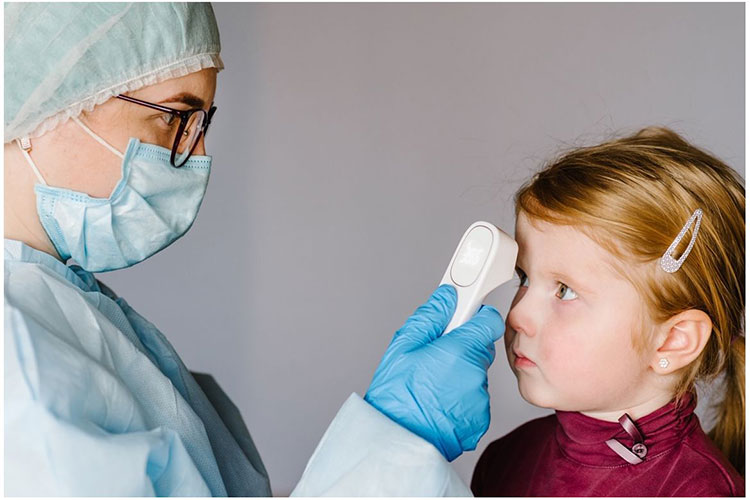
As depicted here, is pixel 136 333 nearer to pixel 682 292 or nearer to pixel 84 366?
pixel 84 366

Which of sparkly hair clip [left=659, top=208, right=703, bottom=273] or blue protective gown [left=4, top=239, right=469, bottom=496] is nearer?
blue protective gown [left=4, top=239, right=469, bottom=496]

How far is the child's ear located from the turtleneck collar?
76 mm

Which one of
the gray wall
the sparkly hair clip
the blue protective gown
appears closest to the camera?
the blue protective gown

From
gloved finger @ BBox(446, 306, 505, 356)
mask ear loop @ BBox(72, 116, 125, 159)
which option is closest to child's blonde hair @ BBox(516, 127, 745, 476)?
gloved finger @ BBox(446, 306, 505, 356)

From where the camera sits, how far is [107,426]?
0.94 m

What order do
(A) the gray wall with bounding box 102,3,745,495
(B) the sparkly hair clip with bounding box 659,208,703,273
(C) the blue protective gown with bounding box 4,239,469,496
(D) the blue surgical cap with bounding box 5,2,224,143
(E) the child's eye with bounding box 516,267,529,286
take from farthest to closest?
(A) the gray wall with bounding box 102,3,745,495 → (E) the child's eye with bounding box 516,267,529,286 → (B) the sparkly hair clip with bounding box 659,208,703,273 → (D) the blue surgical cap with bounding box 5,2,224,143 → (C) the blue protective gown with bounding box 4,239,469,496

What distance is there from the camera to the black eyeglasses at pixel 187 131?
3.94 feet

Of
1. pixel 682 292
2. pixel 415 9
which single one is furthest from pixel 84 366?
pixel 415 9

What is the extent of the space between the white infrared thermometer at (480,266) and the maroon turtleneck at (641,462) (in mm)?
304

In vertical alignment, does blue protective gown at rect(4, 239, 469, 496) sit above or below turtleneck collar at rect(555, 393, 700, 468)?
above

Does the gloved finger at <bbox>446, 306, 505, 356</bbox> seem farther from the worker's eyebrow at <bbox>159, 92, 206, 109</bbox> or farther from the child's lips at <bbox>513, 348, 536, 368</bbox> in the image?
the worker's eyebrow at <bbox>159, 92, 206, 109</bbox>

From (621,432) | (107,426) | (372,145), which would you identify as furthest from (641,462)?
(372,145)

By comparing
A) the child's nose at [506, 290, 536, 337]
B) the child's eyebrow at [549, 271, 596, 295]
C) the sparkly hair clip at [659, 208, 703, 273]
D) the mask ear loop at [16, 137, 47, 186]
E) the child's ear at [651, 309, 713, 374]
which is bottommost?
the child's ear at [651, 309, 713, 374]

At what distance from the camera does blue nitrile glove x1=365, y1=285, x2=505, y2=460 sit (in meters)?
1.11
